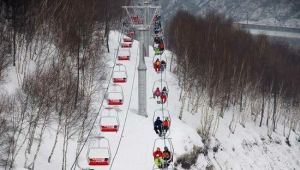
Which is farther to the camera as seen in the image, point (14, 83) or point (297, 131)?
point (297, 131)

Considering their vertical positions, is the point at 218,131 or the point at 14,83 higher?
the point at 14,83

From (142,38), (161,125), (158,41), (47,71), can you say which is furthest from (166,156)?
(158,41)

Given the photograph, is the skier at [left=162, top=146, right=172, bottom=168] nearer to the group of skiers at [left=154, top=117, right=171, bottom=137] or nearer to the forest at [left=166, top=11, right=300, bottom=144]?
the group of skiers at [left=154, top=117, right=171, bottom=137]

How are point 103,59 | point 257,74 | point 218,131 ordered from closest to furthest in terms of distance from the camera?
point 103,59
point 218,131
point 257,74

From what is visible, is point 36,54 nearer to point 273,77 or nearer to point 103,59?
point 103,59

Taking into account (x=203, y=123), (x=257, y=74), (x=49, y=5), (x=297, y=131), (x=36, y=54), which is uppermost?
(x=49, y=5)

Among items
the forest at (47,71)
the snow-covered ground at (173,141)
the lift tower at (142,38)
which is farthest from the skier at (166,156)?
the lift tower at (142,38)

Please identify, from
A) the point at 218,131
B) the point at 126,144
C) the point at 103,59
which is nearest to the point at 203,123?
the point at 218,131

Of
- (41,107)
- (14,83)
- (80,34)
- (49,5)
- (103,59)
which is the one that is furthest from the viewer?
(103,59)
